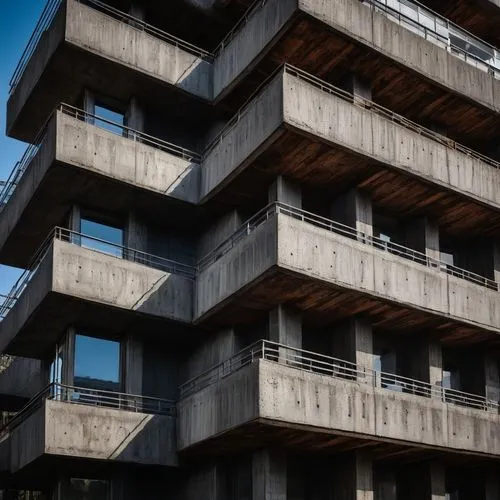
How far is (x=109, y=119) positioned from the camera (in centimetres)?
2872

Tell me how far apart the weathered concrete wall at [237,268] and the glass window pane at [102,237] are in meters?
2.87

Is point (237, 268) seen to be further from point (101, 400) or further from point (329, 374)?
point (101, 400)

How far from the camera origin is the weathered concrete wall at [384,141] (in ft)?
80.0

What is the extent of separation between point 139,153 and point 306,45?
605 cm

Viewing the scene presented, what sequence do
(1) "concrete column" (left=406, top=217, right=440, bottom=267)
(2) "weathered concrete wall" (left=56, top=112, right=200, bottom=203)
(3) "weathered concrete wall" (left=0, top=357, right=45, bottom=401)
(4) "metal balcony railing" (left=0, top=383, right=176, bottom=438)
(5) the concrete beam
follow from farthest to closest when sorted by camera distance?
(3) "weathered concrete wall" (left=0, top=357, right=45, bottom=401), (1) "concrete column" (left=406, top=217, right=440, bottom=267), (2) "weathered concrete wall" (left=56, top=112, right=200, bottom=203), (4) "metal balcony railing" (left=0, top=383, right=176, bottom=438), (5) the concrete beam

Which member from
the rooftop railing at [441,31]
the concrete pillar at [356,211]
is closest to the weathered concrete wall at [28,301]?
the concrete pillar at [356,211]

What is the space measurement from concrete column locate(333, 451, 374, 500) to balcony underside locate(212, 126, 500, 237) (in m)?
7.68

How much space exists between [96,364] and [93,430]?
2.76m

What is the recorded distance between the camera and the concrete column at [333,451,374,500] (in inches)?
936

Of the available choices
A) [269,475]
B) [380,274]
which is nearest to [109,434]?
[269,475]

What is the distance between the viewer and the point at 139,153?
27.1 meters

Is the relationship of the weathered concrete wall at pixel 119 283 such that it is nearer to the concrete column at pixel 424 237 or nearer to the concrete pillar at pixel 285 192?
the concrete pillar at pixel 285 192

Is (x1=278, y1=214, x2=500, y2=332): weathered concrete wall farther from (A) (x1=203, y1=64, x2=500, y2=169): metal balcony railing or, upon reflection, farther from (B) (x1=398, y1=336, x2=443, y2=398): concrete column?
(A) (x1=203, y1=64, x2=500, y2=169): metal balcony railing

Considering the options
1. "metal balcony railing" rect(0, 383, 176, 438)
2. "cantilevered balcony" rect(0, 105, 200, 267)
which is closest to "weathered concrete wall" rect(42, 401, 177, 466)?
"metal balcony railing" rect(0, 383, 176, 438)
